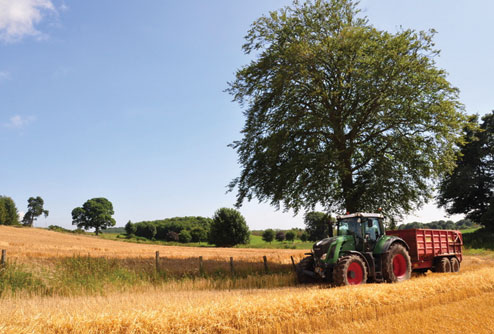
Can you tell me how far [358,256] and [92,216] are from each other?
115269 mm

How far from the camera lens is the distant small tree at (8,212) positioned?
8099cm

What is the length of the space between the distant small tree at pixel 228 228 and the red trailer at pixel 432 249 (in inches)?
2043

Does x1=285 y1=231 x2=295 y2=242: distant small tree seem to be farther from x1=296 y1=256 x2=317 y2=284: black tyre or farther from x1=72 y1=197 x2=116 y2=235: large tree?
x1=296 y1=256 x2=317 y2=284: black tyre

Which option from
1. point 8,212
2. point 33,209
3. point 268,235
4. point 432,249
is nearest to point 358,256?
point 432,249

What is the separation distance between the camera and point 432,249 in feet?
49.7

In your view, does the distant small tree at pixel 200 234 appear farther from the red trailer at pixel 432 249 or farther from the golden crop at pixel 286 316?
the golden crop at pixel 286 316

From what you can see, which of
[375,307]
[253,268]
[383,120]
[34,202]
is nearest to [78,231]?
[34,202]

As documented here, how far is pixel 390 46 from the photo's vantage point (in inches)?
706

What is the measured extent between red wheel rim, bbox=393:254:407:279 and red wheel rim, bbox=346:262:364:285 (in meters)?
2.25

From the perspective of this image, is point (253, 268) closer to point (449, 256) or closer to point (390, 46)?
point (449, 256)

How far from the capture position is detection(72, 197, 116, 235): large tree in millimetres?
112812

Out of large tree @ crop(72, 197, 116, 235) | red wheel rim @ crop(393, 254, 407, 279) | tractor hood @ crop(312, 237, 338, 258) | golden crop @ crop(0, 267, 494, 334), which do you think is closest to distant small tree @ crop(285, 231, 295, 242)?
large tree @ crop(72, 197, 116, 235)

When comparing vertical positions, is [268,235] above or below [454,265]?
below

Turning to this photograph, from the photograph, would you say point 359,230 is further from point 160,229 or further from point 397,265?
point 160,229
